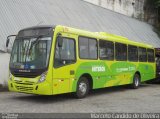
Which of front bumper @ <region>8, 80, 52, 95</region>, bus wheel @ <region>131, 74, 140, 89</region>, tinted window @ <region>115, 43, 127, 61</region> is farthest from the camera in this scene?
bus wheel @ <region>131, 74, 140, 89</region>

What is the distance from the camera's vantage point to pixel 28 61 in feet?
40.7

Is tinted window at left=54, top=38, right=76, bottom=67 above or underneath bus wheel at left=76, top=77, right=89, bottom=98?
above

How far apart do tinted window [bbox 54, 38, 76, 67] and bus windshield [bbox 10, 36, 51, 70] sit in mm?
439

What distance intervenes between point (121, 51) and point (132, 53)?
1.64 m

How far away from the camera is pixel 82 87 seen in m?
13.9

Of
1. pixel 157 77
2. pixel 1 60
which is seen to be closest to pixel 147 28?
pixel 157 77

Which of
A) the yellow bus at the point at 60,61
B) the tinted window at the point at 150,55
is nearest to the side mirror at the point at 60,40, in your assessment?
the yellow bus at the point at 60,61

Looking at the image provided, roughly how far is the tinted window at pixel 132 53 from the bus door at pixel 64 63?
5.56m

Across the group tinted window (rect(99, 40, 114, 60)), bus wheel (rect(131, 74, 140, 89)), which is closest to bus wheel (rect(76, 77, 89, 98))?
tinted window (rect(99, 40, 114, 60))

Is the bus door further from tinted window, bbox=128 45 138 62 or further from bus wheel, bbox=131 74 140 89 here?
bus wheel, bbox=131 74 140 89

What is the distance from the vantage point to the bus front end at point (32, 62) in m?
12.0

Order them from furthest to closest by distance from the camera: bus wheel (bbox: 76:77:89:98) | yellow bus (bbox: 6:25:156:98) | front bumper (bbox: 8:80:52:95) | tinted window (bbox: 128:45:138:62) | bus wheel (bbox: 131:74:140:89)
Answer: bus wheel (bbox: 131:74:140:89) < tinted window (bbox: 128:45:138:62) < bus wheel (bbox: 76:77:89:98) < yellow bus (bbox: 6:25:156:98) < front bumper (bbox: 8:80:52:95)

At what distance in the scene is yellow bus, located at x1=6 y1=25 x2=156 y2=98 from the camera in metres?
12.1

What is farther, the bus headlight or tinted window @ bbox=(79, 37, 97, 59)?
tinted window @ bbox=(79, 37, 97, 59)
